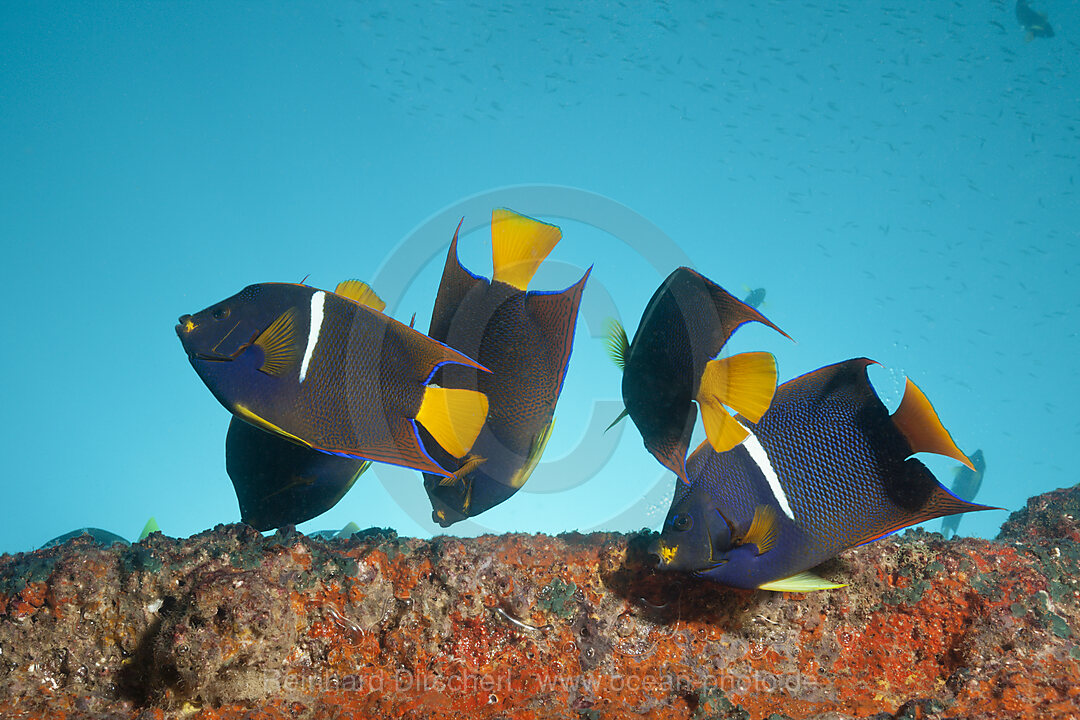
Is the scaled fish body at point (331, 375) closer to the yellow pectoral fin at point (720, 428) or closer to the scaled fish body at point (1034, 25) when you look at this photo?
the yellow pectoral fin at point (720, 428)

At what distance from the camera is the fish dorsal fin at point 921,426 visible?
126 cm

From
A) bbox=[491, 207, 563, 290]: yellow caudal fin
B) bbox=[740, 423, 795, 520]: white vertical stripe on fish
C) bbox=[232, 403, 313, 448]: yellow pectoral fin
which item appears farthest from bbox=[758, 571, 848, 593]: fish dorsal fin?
bbox=[232, 403, 313, 448]: yellow pectoral fin

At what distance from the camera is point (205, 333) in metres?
1.28

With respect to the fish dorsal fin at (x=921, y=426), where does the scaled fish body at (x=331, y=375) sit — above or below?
above

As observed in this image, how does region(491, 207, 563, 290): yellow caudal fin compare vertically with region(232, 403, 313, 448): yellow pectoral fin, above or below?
above

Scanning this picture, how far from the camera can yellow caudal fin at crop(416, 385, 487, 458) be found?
125cm

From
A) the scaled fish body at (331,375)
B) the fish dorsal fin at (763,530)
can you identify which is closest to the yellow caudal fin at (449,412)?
the scaled fish body at (331,375)

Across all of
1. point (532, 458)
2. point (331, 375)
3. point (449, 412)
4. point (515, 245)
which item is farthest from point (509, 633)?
point (515, 245)

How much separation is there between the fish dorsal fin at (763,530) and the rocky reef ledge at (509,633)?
43 cm

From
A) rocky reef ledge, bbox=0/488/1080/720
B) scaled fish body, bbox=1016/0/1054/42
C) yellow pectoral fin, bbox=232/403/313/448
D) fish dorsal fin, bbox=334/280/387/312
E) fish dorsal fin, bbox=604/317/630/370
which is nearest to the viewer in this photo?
yellow pectoral fin, bbox=232/403/313/448

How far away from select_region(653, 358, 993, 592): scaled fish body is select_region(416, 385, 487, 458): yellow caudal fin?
0.56 meters

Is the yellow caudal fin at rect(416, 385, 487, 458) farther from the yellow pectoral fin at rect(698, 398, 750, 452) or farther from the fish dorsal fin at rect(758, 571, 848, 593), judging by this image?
the fish dorsal fin at rect(758, 571, 848, 593)

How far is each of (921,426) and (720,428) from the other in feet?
Answer: 1.50

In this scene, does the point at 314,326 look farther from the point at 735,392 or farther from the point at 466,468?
the point at 735,392
